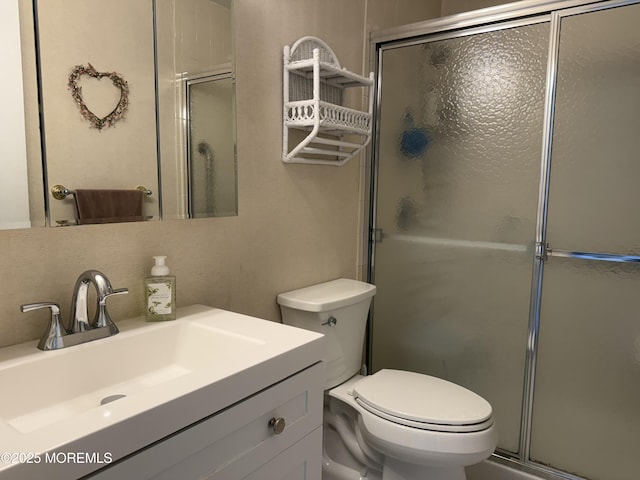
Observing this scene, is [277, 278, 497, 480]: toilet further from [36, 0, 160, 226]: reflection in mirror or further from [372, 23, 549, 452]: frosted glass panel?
[36, 0, 160, 226]: reflection in mirror

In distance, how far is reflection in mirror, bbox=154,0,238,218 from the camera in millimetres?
1209

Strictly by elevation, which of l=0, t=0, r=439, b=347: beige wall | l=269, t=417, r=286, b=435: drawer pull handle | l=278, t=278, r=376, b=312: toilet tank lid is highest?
l=0, t=0, r=439, b=347: beige wall

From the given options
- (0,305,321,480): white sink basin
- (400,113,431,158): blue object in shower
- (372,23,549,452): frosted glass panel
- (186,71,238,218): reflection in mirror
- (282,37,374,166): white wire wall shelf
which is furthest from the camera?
(400,113,431,158): blue object in shower

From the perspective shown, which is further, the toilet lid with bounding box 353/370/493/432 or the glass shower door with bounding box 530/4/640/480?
the glass shower door with bounding box 530/4/640/480

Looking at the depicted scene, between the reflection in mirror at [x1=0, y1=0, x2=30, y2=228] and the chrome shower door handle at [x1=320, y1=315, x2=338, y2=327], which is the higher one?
the reflection in mirror at [x1=0, y1=0, x2=30, y2=228]

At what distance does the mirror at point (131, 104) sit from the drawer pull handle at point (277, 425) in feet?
1.95

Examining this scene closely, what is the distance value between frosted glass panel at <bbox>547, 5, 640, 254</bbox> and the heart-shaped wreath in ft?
4.64

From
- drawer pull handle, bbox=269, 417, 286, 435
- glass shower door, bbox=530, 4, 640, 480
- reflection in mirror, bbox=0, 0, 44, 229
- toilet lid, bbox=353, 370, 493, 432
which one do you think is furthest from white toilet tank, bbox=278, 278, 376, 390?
reflection in mirror, bbox=0, 0, 44, 229

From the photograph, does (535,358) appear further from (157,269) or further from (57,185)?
(57,185)

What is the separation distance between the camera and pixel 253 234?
4.99 feet

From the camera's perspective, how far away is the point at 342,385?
1.69m

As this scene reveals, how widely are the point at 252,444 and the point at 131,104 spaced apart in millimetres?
820

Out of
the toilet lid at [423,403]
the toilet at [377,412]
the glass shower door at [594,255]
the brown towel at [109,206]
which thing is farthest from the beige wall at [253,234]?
the glass shower door at [594,255]

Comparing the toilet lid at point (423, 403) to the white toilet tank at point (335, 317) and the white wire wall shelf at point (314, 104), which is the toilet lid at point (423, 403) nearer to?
the white toilet tank at point (335, 317)
